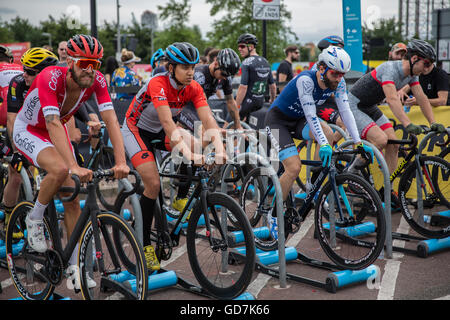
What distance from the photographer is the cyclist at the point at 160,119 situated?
4.57 m

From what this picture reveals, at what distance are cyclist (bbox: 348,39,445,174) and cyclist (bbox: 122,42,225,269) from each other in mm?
2298

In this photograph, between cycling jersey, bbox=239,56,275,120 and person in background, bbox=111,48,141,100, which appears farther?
person in background, bbox=111,48,141,100

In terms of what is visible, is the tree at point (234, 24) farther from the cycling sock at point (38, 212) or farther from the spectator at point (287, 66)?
the cycling sock at point (38, 212)

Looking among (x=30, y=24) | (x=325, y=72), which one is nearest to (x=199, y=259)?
(x=325, y=72)

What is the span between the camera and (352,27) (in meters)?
9.50

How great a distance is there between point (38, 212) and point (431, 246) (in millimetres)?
4083

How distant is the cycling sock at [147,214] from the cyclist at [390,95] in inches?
102

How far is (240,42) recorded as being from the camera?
9188 mm

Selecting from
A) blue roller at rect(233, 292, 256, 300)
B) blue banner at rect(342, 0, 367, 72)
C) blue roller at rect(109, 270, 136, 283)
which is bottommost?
blue roller at rect(233, 292, 256, 300)

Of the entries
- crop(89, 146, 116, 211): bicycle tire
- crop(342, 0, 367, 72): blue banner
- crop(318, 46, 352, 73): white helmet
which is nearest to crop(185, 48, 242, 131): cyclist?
crop(89, 146, 116, 211): bicycle tire

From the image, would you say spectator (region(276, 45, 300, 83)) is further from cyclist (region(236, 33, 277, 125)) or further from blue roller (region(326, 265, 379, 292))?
blue roller (region(326, 265, 379, 292))

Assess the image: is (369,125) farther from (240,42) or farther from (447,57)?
(447,57)

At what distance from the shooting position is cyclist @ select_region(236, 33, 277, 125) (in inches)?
357

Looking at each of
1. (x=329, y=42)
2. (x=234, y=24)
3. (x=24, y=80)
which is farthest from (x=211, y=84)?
(x=234, y=24)
